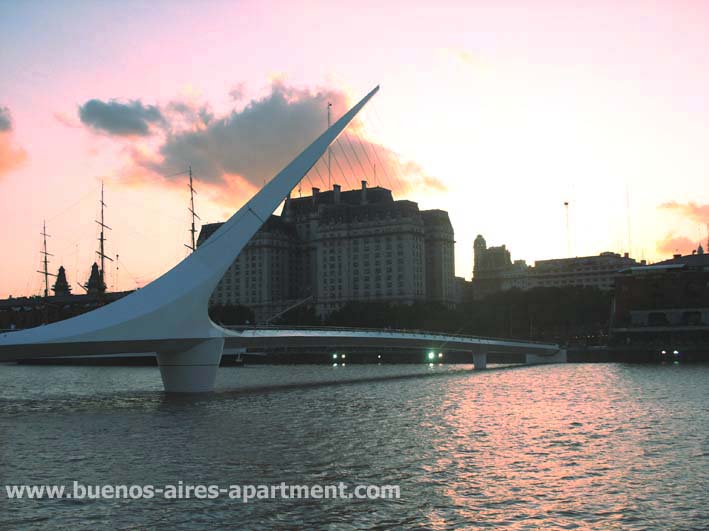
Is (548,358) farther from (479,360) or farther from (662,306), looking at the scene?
(662,306)

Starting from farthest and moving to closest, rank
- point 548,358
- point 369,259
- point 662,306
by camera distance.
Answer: point 369,259
point 662,306
point 548,358

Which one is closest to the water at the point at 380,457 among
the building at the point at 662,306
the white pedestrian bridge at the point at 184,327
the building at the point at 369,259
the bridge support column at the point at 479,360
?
the white pedestrian bridge at the point at 184,327

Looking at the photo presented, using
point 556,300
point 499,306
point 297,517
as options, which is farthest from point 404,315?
point 297,517

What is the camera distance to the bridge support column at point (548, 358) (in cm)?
10306

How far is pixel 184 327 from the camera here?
43500 millimetres

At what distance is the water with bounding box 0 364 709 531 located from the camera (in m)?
16.4

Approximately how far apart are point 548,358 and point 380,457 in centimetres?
8478

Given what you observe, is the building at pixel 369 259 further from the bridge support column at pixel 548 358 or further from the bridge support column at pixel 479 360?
the bridge support column at pixel 479 360

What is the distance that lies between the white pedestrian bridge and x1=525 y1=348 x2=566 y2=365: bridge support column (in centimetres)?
5130

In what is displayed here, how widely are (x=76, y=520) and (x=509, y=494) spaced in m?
9.54

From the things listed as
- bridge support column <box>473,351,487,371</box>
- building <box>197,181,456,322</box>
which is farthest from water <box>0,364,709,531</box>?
building <box>197,181,456,322</box>

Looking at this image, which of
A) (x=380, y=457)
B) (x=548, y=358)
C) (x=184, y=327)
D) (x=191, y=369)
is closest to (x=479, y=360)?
(x=548, y=358)

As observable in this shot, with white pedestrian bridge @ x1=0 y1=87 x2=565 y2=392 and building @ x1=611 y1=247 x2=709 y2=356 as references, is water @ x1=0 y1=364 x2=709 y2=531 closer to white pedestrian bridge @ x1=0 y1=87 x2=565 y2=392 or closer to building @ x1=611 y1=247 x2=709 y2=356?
white pedestrian bridge @ x1=0 y1=87 x2=565 y2=392

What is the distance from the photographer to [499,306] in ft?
463
